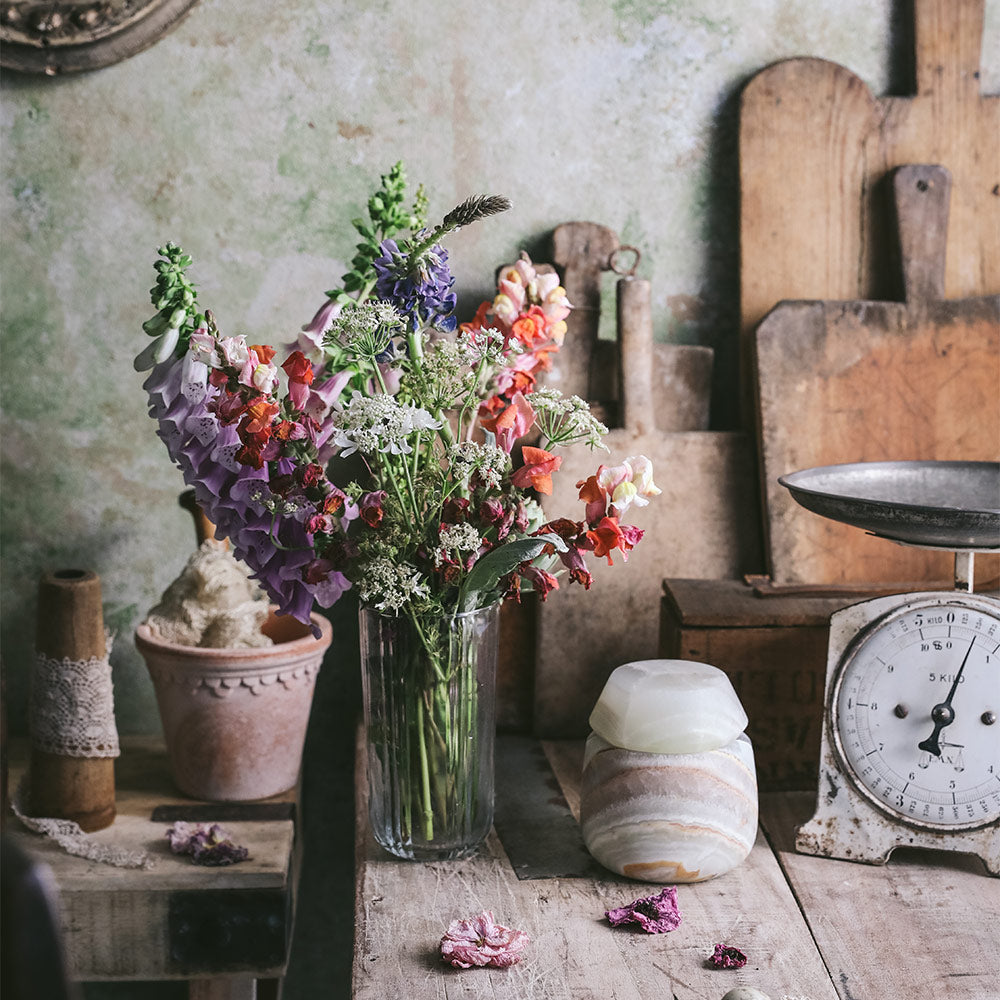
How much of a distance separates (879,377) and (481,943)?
3.18ft

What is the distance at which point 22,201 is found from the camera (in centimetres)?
158

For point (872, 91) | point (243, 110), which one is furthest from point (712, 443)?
point (243, 110)

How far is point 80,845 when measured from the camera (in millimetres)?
1358

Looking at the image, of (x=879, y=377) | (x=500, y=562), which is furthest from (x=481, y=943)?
(x=879, y=377)

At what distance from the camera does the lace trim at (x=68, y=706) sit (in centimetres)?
137

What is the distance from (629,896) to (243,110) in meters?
1.16

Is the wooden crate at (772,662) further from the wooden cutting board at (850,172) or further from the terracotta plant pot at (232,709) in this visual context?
the terracotta plant pot at (232,709)

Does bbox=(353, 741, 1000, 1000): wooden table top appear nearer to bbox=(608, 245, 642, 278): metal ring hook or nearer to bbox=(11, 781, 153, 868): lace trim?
bbox=(11, 781, 153, 868): lace trim

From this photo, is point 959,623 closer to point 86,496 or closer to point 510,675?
point 510,675

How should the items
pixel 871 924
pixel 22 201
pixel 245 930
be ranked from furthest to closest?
pixel 22 201, pixel 245 930, pixel 871 924

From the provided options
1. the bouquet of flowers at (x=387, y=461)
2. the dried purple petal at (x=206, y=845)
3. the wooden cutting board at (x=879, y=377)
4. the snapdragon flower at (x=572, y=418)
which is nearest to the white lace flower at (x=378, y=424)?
the bouquet of flowers at (x=387, y=461)

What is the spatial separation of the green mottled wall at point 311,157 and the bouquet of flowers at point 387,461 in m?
0.46

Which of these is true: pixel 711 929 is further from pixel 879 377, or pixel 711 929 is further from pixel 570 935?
pixel 879 377

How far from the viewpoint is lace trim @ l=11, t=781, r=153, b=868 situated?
1.34 meters
